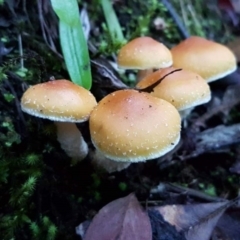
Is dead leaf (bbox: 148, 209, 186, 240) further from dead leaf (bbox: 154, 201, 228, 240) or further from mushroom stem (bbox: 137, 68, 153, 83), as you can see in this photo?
mushroom stem (bbox: 137, 68, 153, 83)

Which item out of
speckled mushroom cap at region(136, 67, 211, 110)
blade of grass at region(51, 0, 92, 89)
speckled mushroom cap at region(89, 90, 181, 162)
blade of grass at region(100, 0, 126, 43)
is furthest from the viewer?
blade of grass at region(100, 0, 126, 43)

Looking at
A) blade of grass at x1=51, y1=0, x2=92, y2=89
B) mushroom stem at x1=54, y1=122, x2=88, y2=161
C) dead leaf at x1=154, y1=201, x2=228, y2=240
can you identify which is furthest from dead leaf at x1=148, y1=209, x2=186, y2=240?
Answer: blade of grass at x1=51, y1=0, x2=92, y2=89

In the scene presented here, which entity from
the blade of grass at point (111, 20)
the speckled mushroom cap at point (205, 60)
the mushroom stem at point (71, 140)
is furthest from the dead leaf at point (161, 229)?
the blade of grass at point (111, 20)

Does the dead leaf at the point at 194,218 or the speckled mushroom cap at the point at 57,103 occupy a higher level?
the speckled mushroom cap at the point at 57,103

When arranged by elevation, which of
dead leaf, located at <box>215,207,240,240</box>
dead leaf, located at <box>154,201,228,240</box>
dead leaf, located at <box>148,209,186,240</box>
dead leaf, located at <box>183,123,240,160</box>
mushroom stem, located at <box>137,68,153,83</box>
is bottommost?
dead leaf, located at <box>183,123,240,160</box>

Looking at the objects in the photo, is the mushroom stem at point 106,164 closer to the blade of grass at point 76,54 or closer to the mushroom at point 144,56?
the blade of grass at point 76,54

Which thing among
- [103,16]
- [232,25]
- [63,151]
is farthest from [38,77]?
[232,25]

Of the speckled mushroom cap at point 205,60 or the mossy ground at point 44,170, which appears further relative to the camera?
the speckled mushroom cap at point 205,60
